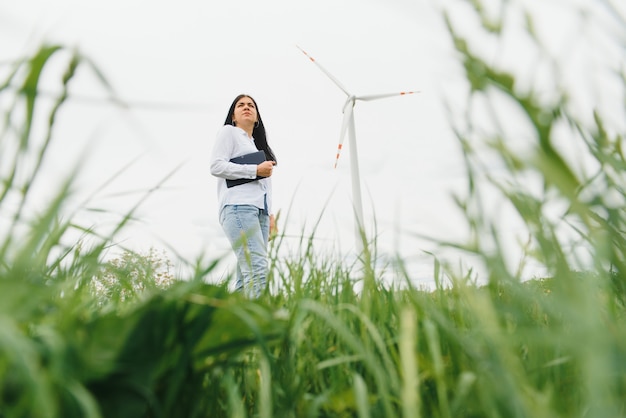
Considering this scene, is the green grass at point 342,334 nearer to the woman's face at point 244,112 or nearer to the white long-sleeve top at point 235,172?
the white long-sleeve top at point 235,172

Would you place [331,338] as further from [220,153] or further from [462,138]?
[220,153]

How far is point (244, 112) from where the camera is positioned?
17.8ft

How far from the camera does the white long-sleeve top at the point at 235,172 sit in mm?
4707

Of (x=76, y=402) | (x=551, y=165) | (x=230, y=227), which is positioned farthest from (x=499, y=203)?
(x=230, y=227)

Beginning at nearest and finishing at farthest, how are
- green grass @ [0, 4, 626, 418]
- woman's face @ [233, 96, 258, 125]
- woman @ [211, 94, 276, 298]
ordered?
green grass @ [0, 4, 626, 418]
woman @ [211, 94, 276, 298]
woman's face @ [233, 96, 258, 125]

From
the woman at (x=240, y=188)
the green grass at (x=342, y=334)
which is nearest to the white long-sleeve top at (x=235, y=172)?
the woman at (x=240, y=188)

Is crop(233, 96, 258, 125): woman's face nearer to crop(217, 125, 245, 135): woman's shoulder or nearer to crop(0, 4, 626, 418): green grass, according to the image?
crop(217, 125, 245, 135): woman's shoulder

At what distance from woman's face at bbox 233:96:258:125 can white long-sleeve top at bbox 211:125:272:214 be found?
224 millimetres

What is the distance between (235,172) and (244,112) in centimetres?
95

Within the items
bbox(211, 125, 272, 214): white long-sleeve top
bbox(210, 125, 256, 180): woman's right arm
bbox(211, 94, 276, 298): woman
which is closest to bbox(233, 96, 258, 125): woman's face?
bbox(211, 94, 276, 298): woman

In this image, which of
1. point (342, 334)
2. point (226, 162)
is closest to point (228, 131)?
point (226, 162)

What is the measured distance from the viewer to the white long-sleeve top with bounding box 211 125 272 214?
471 centimetres

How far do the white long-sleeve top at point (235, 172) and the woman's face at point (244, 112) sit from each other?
22 cm

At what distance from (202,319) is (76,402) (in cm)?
16
